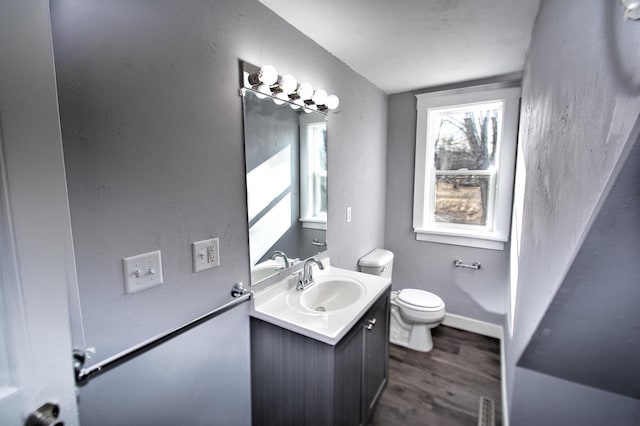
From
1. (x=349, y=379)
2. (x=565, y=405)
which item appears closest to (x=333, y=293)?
(x=349, y=379)

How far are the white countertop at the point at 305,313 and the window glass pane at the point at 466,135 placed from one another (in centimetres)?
152

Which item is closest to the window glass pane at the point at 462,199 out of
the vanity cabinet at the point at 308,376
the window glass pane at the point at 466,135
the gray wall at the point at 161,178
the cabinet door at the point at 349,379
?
the window glass pane at the point at 466,135

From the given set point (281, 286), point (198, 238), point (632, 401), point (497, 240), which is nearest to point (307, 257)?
point (281, 286)

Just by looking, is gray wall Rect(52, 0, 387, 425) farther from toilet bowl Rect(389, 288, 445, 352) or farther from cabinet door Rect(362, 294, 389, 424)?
toilet bowl Rect(389, 288, 445, 352)

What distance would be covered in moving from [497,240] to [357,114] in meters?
1.59

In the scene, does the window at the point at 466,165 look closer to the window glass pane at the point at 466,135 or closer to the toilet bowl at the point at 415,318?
the window glass pane at the point at 466,135

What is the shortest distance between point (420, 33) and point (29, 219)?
72.8 inches

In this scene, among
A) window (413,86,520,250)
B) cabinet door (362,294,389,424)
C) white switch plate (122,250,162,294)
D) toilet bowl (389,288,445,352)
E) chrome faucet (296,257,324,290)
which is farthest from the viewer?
window (413,86,520,250)

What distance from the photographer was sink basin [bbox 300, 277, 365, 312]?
1652mm

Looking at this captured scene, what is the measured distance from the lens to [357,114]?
7.25ft

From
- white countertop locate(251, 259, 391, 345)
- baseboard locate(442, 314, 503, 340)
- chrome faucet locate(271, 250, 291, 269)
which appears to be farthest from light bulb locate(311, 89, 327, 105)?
baseboard locate(442, 314, 503, 340)

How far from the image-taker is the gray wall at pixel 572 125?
47 cm

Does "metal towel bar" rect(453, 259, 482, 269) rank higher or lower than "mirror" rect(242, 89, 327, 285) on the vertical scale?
lower

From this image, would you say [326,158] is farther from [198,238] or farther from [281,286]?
[198,238]
